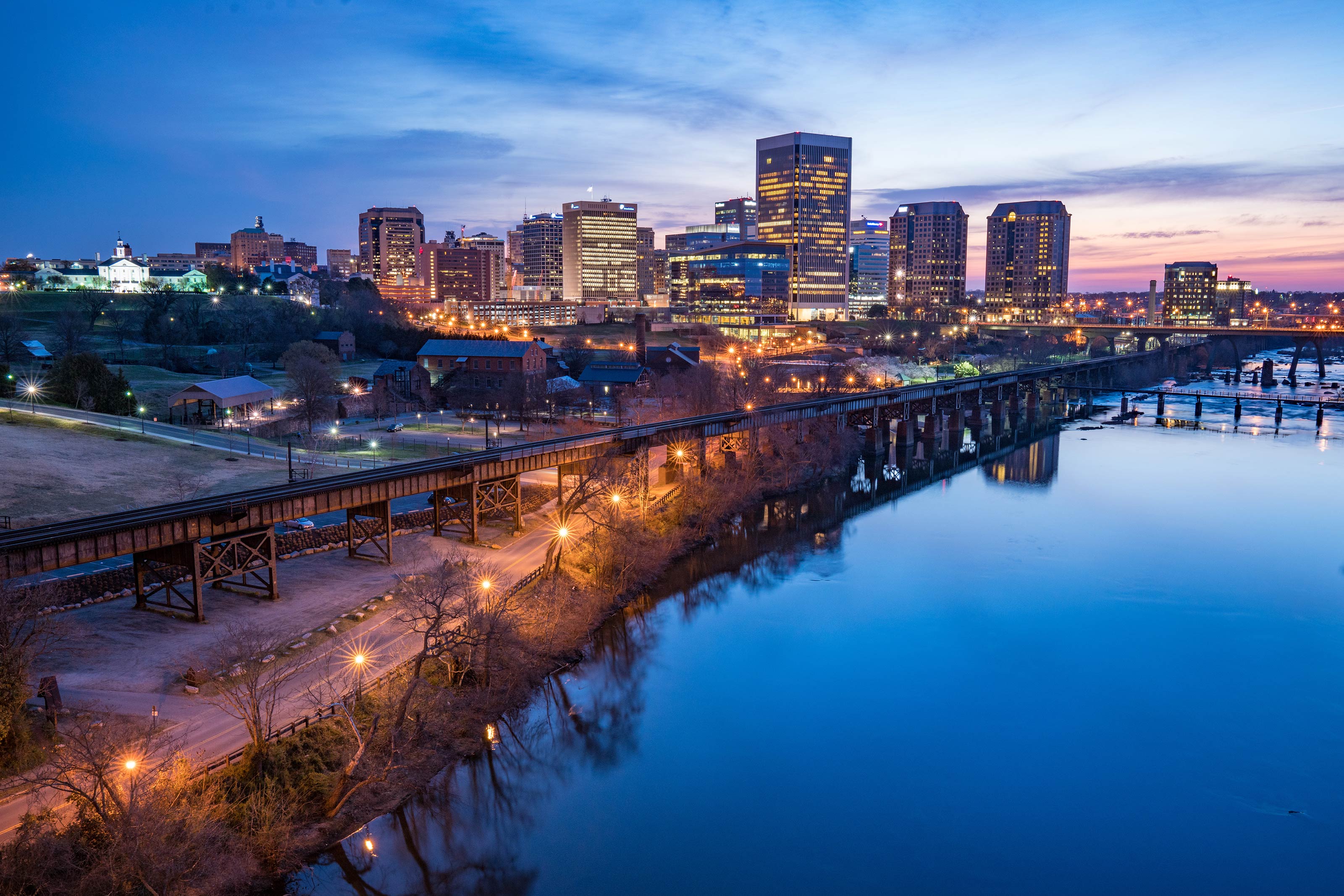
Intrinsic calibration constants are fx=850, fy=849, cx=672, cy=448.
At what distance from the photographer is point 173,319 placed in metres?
109

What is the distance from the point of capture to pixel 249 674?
23.1m

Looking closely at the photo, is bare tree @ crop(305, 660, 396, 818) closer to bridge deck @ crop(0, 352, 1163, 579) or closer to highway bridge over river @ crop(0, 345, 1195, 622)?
highway bridge over river @ crop(0, 345, 1195, 622)

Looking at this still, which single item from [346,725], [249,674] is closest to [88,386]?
[249,674]

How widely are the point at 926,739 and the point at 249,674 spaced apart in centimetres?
2223

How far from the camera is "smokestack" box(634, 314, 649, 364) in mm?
111250

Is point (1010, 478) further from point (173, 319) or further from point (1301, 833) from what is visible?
point (173, 319)

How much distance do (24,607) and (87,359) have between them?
168 feet

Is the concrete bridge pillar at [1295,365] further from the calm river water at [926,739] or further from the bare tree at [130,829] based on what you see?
the bare tree at [130,829]

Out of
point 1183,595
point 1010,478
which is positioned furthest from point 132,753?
point 1010,478

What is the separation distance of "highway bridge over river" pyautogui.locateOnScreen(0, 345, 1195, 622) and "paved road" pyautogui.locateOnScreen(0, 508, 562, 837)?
4179 mm

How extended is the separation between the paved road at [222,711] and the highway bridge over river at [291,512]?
418 cm

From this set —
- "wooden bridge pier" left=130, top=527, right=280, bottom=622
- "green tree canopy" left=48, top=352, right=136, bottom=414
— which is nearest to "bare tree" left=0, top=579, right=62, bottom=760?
"wooden bridge pier" left=130, top=527, right=280, bottom=622

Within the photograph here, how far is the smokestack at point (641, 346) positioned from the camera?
365 ft

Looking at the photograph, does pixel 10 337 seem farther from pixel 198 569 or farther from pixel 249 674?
pixel 249 674
